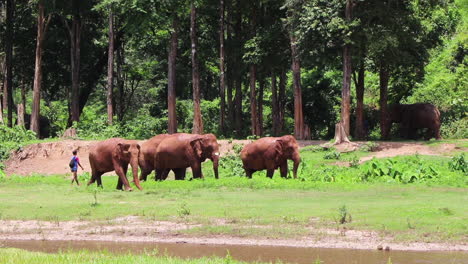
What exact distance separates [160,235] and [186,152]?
1193 cm

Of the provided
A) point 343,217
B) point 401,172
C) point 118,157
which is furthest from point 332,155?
point 343,217

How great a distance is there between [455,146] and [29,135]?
26.0 metres

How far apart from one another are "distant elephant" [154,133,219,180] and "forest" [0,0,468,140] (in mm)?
12632

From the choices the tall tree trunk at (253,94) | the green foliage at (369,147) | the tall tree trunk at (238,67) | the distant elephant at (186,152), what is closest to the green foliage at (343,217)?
the distant elephant at (186,152)

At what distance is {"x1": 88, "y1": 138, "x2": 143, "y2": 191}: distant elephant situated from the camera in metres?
27.7

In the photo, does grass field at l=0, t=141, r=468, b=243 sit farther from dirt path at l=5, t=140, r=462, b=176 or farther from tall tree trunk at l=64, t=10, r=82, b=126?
tall tree trunk at l=64, t=10, r=82, b=126

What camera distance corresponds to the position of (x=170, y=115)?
1886 inches

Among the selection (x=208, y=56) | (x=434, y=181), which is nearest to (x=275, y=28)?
(x=208, y=56)

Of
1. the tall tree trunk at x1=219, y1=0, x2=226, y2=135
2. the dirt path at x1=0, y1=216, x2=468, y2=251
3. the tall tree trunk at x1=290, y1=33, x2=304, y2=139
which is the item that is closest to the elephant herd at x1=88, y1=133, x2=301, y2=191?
the dirt path at x1=0, y1=216, x2=468, y2=251

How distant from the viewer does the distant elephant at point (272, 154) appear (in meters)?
30.8

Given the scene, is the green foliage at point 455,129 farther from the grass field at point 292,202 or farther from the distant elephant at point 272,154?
the distant elephant at point 272,154

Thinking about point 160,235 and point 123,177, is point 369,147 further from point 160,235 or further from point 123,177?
point 160,235

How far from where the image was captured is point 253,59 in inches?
1884

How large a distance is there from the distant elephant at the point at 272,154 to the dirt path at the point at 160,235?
35.4 feet
